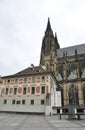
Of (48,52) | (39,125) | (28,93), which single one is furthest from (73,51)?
(39,125)

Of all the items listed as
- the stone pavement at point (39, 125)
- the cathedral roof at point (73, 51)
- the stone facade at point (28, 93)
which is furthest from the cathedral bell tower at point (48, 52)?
the stone pavement at point (39, 125)

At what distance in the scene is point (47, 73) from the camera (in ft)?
101

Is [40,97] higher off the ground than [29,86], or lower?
lower

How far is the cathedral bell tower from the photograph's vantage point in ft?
172

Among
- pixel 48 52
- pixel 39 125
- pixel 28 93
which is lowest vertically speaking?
pixel 39 125

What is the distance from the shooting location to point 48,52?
56.7m

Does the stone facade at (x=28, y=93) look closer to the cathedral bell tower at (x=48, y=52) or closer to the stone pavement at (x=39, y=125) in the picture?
the stone pavement at (x=39, y=125)

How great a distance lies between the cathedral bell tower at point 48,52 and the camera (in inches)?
2059

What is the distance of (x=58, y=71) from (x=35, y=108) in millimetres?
25004

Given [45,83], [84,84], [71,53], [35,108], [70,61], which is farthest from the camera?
[71,53]

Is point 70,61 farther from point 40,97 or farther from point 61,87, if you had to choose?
point 40,97

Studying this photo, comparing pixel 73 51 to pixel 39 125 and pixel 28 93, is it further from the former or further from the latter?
pixel 39 125

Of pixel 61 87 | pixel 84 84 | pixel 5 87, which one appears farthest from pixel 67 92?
pixel 5 87

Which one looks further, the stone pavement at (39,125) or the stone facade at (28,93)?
the stone facade at (28,93)
